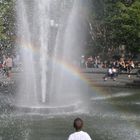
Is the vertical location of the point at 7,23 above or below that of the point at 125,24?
above

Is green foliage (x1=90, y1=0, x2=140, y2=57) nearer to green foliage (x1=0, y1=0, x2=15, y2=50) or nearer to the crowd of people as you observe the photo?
the crowd of people

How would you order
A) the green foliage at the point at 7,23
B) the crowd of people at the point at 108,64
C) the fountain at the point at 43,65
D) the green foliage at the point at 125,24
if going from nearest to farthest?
the fountain at the point at 43,65 → the crowd of people at the point at 108,64 → the green foliage at the point at 125,24 → the green foliage at the point at 7,23

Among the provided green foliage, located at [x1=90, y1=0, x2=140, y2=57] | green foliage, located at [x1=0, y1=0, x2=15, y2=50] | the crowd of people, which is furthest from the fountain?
green foliage, located at [x1=0, y1=0, x2=15, y2=50]

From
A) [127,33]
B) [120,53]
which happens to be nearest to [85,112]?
[127,33]

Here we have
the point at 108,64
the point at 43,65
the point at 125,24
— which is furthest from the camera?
the point at 108,64

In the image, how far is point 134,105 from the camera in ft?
74.3

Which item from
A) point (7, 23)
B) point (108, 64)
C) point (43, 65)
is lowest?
point (108, 64)

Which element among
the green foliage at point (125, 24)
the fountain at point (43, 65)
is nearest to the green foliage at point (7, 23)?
the green foliage at point (125, 24)

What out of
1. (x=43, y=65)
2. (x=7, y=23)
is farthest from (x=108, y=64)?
(x=43, y=65)

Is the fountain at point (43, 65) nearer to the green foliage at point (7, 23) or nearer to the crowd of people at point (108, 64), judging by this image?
the crowd of people at point (108, 64)

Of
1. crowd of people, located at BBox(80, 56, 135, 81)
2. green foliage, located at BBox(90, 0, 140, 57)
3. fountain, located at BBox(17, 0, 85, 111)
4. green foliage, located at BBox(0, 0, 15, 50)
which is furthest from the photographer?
green foliage, located at BBox(0, 0, 15, 50)

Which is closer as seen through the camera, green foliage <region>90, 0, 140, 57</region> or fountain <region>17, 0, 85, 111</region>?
fountain <region>17, 0, 85, 111</region>

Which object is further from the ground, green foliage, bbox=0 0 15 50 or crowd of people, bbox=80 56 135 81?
green foliage, bbox=0 0 15 50

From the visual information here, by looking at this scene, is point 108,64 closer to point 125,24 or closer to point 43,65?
point 125,24
